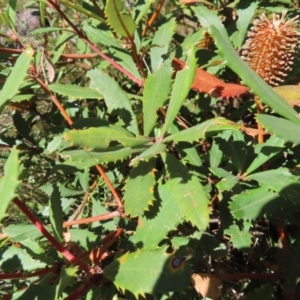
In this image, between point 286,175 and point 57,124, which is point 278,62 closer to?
point 286,175

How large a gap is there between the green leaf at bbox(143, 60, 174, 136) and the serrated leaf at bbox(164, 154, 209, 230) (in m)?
0.11

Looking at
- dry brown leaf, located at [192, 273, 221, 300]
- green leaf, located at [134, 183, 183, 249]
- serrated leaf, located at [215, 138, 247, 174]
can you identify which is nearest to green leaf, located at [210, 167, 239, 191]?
serrated leaf, located at [215, 138, 247, 174]

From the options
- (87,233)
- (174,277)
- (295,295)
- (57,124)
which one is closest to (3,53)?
(57,124)

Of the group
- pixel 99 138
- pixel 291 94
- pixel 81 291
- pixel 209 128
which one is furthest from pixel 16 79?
pixel 291 94

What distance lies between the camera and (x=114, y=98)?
1429mm

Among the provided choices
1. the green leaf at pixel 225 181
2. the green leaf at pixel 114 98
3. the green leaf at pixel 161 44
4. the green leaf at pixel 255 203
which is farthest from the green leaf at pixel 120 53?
the green leaf at pixel 255 203

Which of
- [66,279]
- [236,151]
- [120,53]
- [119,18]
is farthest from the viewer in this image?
[120,53]

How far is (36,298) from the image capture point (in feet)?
4.34

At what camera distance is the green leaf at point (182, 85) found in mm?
1121

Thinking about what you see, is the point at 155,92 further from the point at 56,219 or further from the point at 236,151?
→ the point at 56,219

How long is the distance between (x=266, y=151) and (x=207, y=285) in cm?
50

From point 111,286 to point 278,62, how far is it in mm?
875

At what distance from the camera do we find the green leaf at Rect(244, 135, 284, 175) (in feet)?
4.43

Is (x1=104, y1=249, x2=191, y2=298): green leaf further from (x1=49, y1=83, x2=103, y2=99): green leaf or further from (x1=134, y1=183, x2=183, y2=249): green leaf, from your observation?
(x1=49, y1=83, x2=103, y2=99): green leaf
